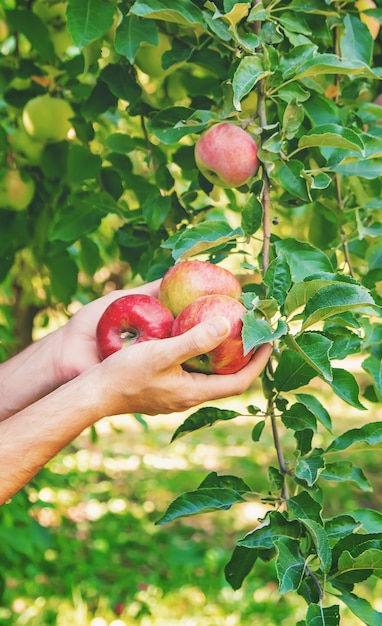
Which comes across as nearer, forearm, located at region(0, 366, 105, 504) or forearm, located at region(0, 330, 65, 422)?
forearm, located at region(0, 366, 105, 504)

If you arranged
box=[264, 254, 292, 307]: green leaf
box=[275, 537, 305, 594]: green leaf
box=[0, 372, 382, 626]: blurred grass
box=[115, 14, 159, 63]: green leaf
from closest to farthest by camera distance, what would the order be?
box=[275, 537, 305, 594]: green leaf < box=[264, 254, 292, 307]: green leaf < box=[115, 14, 159, 63]: green leaf < box=[0, 372, 382, 626]: blurred grass

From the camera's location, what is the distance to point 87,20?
123 cm

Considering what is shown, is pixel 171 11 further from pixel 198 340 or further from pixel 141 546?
pixel 141 546

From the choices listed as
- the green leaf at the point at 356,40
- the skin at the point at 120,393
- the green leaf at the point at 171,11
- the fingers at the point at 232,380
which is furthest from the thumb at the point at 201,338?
the green leaf at the point at 356,40

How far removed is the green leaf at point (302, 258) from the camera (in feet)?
3.87

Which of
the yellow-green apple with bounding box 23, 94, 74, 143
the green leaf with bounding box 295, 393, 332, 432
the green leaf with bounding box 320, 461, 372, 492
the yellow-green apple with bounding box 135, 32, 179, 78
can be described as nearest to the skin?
the green leaf with bounding box 295, 393, 332, 432

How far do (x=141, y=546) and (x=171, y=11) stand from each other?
3209 mm

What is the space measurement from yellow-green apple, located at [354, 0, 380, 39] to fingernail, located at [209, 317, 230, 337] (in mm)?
726

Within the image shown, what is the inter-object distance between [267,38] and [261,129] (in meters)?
0.15

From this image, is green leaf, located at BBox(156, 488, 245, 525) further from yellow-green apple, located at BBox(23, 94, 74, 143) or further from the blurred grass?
yellow-green apple, located at BBox(23, 94, 74, 143)

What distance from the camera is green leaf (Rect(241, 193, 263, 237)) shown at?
117 centimetres

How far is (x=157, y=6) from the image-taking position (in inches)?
45.7

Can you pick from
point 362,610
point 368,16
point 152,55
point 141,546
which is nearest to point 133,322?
point 362,610

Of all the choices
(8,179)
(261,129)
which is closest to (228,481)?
(261,129)
